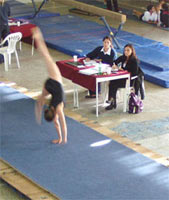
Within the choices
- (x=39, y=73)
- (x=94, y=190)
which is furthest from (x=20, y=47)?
(x=94, y=190)

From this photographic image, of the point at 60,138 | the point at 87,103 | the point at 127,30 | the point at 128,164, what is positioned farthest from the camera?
the point at 127,30

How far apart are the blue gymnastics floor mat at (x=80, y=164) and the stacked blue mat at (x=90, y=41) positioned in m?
3.13

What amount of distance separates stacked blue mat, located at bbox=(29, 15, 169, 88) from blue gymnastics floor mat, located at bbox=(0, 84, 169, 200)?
313 cm

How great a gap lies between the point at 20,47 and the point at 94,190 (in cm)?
668

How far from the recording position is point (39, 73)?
11.0 meters

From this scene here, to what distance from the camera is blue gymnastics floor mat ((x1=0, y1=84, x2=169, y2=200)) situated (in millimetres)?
6445

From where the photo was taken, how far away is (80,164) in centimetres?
703

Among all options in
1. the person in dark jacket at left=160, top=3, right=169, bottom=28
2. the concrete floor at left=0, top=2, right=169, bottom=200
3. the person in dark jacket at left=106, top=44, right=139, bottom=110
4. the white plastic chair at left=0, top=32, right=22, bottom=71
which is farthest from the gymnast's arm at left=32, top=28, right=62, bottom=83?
the person in dark jacket at left=160, top=3, right=169, bottom=28

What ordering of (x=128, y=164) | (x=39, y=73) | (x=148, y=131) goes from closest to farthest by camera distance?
(x=128, y=164)
(x=148, y=131)
(x=39, y=73)

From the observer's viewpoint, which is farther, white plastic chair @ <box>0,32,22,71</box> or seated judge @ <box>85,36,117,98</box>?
white plastic chair @ <box>0,32,22,71</box>

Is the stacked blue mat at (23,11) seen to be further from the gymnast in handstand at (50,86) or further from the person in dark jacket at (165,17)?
the gymnast in handstand at (50,86)

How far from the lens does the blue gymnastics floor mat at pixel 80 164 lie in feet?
21.1

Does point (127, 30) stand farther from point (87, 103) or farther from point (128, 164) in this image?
point (128, 164)

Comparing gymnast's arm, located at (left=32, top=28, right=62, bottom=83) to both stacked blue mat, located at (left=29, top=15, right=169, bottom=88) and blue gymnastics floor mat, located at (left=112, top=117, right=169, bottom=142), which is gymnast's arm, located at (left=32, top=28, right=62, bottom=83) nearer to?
blue gymnastics floor mat, located at (left=112, top=117, right=169, bottom=142)
